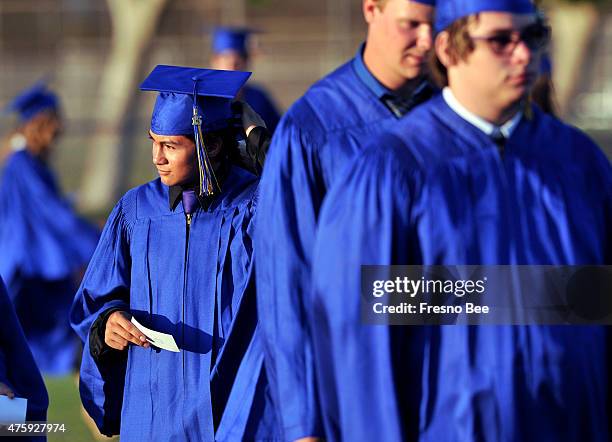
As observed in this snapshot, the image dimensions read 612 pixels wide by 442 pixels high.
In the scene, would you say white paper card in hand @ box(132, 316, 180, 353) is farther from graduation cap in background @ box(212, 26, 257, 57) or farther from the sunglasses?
graduation cap in background @ box(212, 26, 257, 57)

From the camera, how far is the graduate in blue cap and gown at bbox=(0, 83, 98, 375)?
1053cm

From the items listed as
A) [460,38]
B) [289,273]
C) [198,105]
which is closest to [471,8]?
[460,38]

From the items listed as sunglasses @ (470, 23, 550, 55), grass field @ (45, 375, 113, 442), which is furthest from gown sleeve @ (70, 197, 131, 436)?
sunglasses @ (470, 23, 550, 55)

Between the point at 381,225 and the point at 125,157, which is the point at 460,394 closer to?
the point at 381,225

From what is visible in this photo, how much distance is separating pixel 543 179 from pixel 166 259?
175 centimetres

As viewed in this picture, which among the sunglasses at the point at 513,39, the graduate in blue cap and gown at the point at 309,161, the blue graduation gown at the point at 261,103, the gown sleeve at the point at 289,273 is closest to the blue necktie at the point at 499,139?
the sunglasses at the point at 513,39

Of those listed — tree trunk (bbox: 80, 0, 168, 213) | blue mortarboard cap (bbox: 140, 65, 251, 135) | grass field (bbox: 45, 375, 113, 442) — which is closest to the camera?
blue mortarboard cap (bbox: 140, 65, 251, 135)

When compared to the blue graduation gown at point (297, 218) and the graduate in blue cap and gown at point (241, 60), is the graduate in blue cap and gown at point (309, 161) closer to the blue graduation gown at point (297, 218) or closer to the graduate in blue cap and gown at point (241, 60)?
the blue graduation gown at point (297, 218)

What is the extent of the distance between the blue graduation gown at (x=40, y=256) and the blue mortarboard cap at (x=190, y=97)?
229 inches

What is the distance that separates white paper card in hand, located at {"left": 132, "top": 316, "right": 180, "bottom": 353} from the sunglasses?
5.34 ft

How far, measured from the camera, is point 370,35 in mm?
4012

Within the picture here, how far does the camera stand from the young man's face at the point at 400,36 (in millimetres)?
3895

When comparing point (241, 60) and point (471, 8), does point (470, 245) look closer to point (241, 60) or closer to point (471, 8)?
point (471, 8)

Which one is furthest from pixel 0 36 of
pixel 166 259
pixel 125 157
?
pixel 166 259
